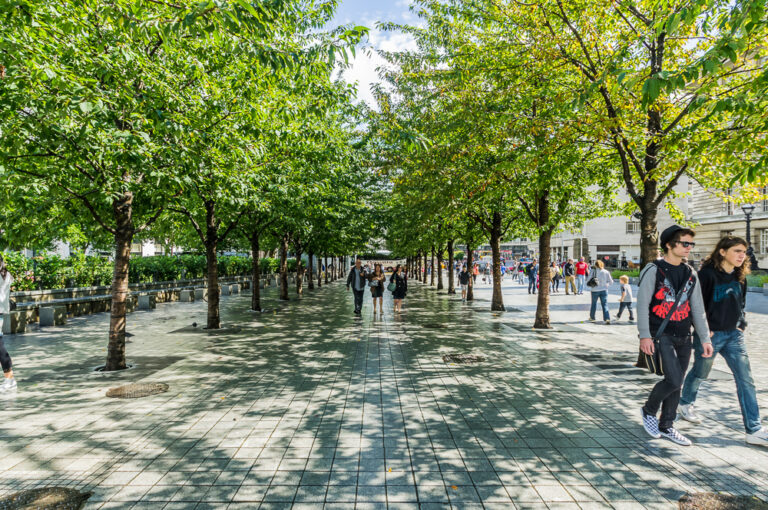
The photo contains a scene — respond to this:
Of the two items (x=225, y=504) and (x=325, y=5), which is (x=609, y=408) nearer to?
(x=225, y=504)

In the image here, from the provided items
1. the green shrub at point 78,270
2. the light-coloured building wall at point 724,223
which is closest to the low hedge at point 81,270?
the green shrub at point 78,270

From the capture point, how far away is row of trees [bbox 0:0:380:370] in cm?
492

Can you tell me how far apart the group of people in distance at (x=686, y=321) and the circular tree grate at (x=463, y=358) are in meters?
3.84

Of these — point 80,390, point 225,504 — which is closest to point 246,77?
point 80,390

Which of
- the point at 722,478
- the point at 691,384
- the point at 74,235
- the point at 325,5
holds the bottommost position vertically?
the point at 722,478

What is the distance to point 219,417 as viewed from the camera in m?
5.31

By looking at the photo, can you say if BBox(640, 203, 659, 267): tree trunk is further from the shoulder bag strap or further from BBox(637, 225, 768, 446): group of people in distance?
the shoulder bag strap

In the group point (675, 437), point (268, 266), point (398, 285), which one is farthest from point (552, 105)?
point (268, 266)

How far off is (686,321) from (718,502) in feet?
5.65

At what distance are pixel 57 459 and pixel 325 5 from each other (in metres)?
9.35

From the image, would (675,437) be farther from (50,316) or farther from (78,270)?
(78,270)

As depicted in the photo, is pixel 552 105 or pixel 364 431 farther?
pixel 552 105

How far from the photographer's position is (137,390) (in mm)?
6410

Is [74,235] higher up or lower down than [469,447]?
higher up
